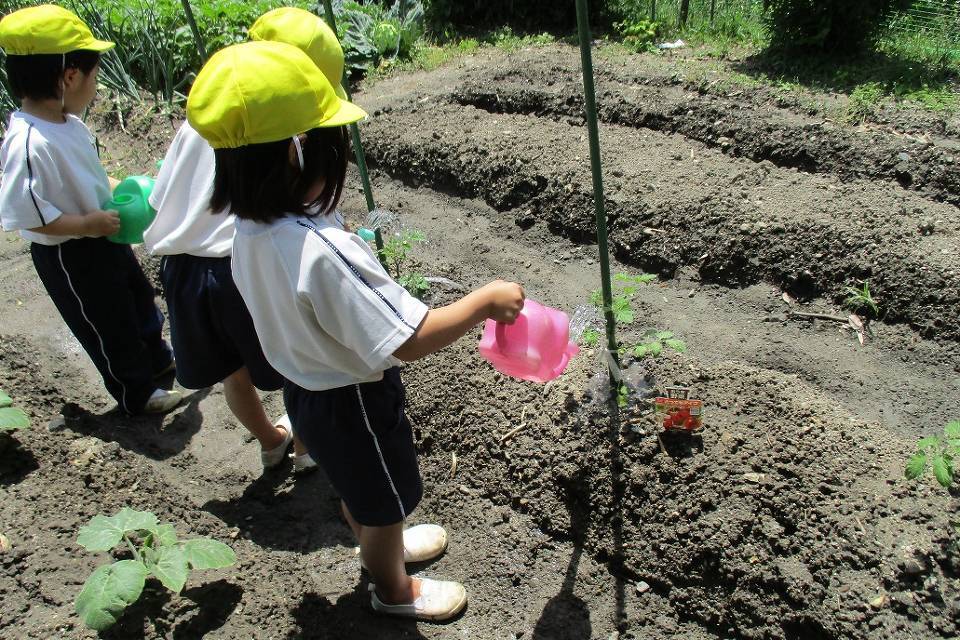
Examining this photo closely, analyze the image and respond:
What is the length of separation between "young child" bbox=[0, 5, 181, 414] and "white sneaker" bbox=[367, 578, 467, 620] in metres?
1.55

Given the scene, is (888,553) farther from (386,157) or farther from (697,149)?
(386,157)

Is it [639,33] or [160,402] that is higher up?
[639,33]

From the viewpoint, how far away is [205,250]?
7.17ft

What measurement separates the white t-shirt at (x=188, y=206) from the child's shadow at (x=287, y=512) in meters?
0.95

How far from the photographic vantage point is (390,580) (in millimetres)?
2068

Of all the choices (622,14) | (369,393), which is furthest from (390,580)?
(622,14)

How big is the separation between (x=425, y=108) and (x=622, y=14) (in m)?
2.88

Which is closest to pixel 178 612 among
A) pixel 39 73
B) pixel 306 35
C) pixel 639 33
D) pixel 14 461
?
pixel 14 461

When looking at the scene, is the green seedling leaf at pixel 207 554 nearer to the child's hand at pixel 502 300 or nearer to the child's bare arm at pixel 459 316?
the child's bare arm at pixel 459 316

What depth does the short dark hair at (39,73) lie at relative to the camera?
244cm

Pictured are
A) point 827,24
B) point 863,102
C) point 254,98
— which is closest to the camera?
point 254,98

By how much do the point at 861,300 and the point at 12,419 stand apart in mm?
3251

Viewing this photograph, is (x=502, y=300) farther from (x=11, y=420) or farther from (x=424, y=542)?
(x=11, y=420)

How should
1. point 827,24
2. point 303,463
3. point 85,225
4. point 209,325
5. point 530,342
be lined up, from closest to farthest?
point 530,342
point 209,325
point 85,225
point 303,463
point 827,24
